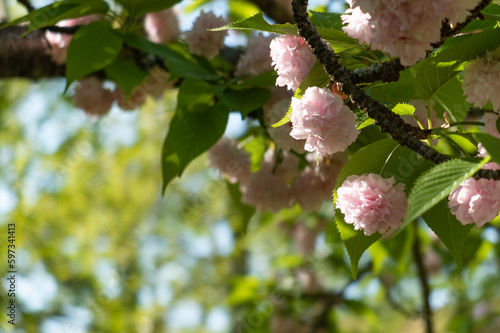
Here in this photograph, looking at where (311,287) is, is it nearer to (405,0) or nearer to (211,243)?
(405,0)

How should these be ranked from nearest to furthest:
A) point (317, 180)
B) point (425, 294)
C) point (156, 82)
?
point (317, 180)
point (156, 82)
point (425, 294)

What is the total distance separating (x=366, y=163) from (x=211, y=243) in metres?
6.93

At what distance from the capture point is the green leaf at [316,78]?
2.40ft

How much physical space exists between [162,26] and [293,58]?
90 centimetres

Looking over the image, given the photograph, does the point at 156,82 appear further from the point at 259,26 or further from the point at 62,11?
the point at 259,26

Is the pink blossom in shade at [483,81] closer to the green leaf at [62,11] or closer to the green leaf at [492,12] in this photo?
the green leaf at [492,12]

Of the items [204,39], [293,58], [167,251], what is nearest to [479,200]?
[293,58]

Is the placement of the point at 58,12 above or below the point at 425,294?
above

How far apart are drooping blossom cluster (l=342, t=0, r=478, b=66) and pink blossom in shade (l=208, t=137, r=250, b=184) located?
0.76m

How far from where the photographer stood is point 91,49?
1171mm

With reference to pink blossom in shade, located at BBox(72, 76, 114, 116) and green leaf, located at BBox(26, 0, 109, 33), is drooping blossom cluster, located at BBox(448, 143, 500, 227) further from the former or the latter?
pink blossom in shade, located at BBox(72, 76, 114, 116)

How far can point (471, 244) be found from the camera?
2.06 m

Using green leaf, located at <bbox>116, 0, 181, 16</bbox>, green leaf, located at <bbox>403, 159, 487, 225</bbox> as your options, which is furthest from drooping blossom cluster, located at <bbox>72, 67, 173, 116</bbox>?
green leaf, located at <bbox>403, 159, 487, 225</bbox>

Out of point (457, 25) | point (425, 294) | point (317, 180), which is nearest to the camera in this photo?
point (457, 25)
